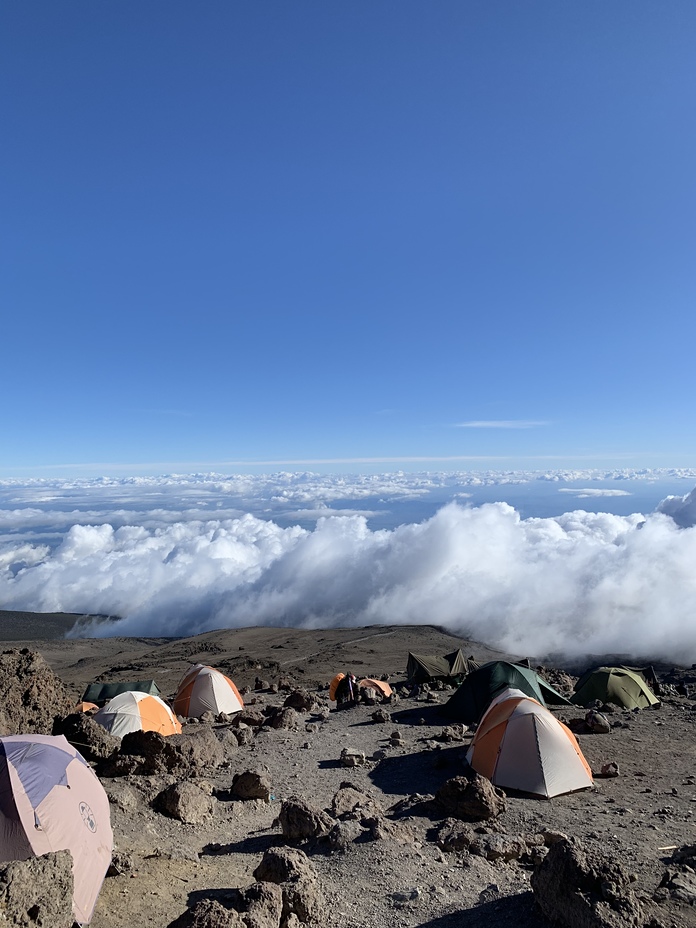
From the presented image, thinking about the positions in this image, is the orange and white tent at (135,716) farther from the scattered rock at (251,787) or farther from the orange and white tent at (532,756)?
the orange and white tent at (532,756)

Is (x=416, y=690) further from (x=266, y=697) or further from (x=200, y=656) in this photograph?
(x=200, y=656)

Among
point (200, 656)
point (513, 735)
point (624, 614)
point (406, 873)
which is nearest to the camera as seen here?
point (406, 873)

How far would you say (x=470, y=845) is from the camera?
24.0ft

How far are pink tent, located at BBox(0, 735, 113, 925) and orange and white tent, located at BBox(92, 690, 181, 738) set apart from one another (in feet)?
27.4

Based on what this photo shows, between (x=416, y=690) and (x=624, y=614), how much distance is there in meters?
44.5

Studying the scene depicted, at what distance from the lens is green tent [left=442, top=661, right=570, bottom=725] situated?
15.9m

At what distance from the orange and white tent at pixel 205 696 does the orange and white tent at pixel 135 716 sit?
3.46 m

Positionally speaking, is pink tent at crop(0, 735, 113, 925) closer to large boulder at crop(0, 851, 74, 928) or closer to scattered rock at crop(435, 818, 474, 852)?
large boulder at crop(0, 851, 74, 928)

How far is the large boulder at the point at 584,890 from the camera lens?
487 cm

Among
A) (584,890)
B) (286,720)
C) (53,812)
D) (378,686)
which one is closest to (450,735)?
(286,720)

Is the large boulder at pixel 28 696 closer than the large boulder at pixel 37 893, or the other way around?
the large boulder at pixel 37 893

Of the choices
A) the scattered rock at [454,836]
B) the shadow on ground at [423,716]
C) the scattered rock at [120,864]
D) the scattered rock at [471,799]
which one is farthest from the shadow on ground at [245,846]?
the shadow on ground at [423,716]

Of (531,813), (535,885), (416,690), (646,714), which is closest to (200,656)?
(416,690)

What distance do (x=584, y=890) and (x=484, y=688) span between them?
11.4 m
